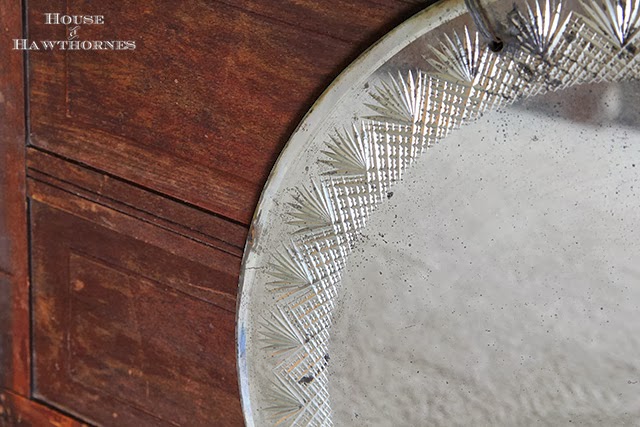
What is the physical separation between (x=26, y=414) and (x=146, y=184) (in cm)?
38

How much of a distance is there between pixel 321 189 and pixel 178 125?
177 millimetres

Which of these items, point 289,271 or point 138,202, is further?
point 138,202

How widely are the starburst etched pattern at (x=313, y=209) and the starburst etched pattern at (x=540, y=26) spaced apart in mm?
210

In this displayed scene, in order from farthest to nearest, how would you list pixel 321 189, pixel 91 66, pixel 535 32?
1. pixel 91 66
2. pixel 321 189
3. pixel 535 32

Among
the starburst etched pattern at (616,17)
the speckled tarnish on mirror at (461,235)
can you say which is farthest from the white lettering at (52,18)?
the starburst etched pattern at (616,17)

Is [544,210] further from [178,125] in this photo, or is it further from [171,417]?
[171,417]

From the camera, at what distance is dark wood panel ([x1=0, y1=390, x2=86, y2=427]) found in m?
0.95

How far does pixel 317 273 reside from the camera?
0.69 meters

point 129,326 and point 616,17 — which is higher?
point 616,17

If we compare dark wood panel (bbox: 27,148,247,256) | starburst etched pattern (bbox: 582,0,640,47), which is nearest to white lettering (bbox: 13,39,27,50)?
dark wood panel (bbox: 27,148,247,256)

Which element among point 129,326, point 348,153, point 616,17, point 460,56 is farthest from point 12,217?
point 616,17

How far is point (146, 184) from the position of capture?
31.4 inches

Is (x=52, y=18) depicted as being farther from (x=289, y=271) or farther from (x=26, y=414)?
(x=26, y=414)

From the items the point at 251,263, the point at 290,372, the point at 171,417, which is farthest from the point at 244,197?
the point at 171,417
